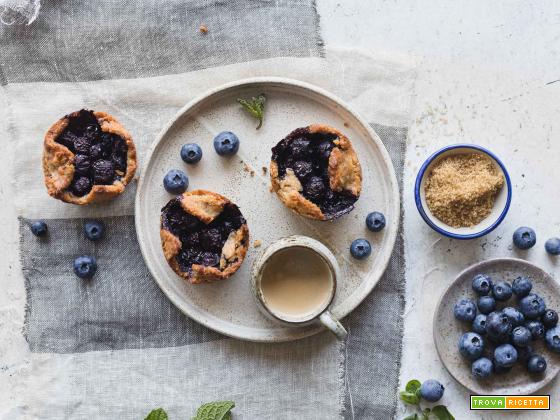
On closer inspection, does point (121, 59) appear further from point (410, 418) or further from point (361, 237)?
point (410, 418)

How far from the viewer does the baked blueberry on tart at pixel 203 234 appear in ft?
12.1

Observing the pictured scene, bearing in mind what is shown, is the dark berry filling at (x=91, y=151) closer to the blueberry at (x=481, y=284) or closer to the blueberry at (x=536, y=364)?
the blueberry at (x=481, y=284)

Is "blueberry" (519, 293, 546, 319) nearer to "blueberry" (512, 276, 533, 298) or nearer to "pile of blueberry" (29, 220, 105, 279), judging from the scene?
"blueberry" (512, 276, 533, 298)

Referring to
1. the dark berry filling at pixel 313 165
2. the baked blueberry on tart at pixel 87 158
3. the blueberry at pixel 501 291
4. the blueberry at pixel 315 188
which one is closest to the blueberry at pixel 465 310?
the blueberry at pixel 501 291

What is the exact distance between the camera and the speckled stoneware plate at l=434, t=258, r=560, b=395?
4.04 metres

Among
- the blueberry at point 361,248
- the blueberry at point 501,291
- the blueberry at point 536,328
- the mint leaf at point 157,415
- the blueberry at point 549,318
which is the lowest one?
the mint leaf at point 157,415

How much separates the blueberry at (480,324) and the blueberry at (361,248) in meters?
0.69

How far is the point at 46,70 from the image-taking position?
4.06 metres

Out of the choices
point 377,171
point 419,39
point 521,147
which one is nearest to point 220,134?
point 377,171

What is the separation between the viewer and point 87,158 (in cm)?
375

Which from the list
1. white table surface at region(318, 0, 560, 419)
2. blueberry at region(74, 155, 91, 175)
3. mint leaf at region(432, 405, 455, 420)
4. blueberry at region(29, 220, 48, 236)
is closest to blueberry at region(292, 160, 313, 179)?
white table surface at region(318, 0, 560, 419)

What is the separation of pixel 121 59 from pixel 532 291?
260cm

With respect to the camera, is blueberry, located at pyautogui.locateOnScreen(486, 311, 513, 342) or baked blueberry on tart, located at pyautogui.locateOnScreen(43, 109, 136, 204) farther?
blueberry, located at pyautogui.locateOnScreen(486, 311, 513, 342)

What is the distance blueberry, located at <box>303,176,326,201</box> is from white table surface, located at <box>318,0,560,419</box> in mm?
642
